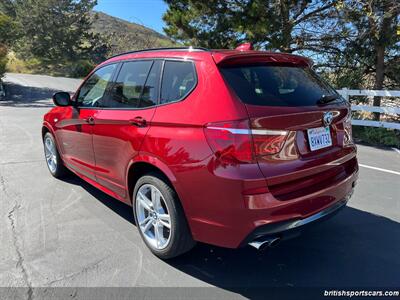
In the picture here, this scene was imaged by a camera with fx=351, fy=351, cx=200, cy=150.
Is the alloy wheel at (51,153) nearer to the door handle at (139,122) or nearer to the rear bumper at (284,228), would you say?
the door handle at (139,122)

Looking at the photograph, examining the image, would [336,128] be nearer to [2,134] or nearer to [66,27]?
[2,134]

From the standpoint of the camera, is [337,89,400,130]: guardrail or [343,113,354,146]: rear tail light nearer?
[343,113,354,146]: rear tail light

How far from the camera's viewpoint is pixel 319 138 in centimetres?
290

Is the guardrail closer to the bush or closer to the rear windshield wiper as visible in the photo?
the bush

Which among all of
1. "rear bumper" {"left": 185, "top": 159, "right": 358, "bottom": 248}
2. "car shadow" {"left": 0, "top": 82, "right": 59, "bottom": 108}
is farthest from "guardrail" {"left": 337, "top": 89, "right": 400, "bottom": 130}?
"car shadow" {"left": 0, "top": 82, "right": 59, "bottom": 108}

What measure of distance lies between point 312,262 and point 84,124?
2926 millimetres

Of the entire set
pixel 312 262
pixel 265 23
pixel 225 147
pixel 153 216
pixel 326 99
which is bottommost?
pixel 312 262

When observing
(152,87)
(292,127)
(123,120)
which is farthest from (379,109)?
(123,120)

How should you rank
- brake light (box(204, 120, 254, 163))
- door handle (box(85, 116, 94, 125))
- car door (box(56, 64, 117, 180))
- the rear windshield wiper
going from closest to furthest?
1. brake light (box(204, 120, 254, 163))
2. the rear windshield wiper
3. door handle (box(85, 116, 94, 125))
4. car door (box(56, 64, 117, 180))

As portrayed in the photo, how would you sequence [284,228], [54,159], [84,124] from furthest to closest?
[54,159] → [84,124] → [284,228]

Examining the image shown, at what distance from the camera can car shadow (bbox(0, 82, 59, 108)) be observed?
52.5 feet

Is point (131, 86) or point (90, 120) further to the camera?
point (90, 120)

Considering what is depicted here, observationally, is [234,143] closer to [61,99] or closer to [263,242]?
[263,242]

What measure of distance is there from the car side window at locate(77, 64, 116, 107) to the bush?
6.70m
